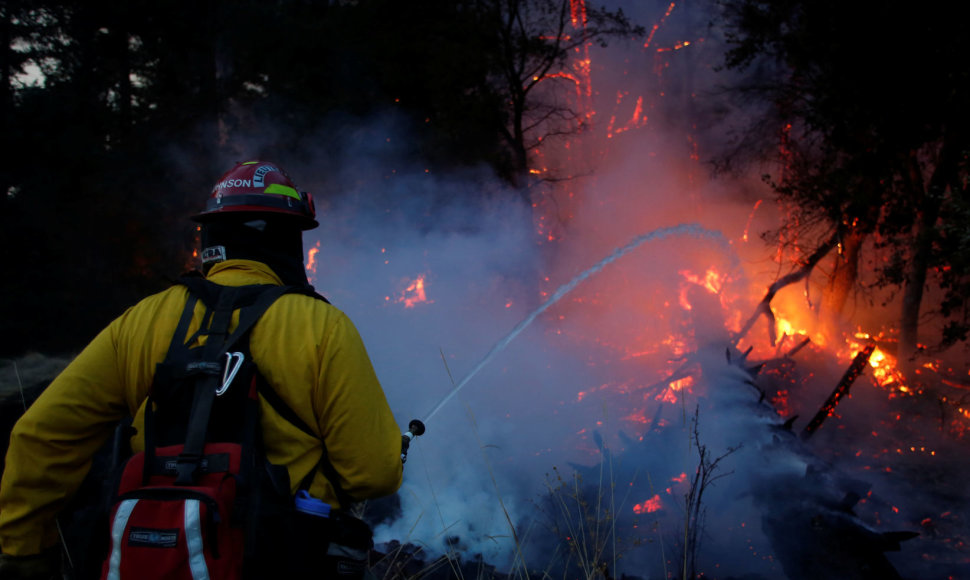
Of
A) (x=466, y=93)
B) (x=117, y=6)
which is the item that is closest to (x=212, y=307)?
(x=466, y=93)

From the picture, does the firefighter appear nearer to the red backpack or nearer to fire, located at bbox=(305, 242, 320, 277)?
the red backpack

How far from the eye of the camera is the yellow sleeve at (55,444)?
150 centimetres

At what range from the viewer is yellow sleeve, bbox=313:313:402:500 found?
1514 mm

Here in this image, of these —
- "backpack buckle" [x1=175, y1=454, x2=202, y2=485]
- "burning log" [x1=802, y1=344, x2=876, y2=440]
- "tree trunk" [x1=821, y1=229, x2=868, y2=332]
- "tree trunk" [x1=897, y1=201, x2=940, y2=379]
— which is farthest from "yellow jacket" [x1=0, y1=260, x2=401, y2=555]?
"tree trunk" [x1=821, y1=229, x2=868, y2=332]

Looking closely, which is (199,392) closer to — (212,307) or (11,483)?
(212,307)

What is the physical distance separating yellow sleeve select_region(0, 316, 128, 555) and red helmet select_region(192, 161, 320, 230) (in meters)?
0.48

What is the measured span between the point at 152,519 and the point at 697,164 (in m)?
17.3

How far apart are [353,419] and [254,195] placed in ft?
2.68

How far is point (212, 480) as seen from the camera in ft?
4.30

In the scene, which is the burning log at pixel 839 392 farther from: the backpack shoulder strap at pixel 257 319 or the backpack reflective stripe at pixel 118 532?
the backpack reflective stripe at pixel 118 532

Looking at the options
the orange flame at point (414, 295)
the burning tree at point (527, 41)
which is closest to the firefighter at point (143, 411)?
the orange flame at point (414, 295)

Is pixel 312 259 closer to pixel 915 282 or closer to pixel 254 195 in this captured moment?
pixel 254 195

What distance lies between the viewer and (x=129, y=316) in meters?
1.58

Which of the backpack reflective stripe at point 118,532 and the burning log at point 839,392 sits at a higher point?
the burning log at point 839,392
